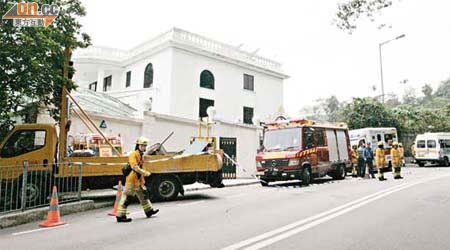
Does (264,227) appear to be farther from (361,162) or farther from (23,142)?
(361,162)

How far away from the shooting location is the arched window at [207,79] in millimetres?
22531

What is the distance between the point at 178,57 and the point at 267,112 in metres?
8.79

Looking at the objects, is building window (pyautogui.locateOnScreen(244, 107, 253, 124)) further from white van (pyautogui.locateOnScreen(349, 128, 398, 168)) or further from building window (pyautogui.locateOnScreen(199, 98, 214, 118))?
white van (pyautogui.locateOnScreen(349, 128, 398, 168))

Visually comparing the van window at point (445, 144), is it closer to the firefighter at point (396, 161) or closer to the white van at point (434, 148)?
the white van at point (434, 148)

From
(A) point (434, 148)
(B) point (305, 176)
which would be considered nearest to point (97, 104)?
(B) point (305, 176)

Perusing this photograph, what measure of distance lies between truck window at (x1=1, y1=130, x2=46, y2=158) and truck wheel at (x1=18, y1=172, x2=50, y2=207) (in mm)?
848

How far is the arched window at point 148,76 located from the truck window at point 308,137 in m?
12.0

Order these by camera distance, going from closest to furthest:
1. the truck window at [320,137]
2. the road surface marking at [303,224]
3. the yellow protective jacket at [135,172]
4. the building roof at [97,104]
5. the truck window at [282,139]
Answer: the road surface marking at [303,224]
the yellow protective jacket at [135,172]
the truck window at [282,139]
the truck window at [320,137]
the building roof at [97,104]

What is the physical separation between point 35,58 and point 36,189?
3.14 meters

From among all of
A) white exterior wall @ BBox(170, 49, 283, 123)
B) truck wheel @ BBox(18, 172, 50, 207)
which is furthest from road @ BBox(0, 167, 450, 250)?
white exterior wall @ BBox(170, 49, 283, 123)

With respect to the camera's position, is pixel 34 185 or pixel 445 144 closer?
pixel 34 185

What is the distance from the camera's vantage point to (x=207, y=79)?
22828 millimetres

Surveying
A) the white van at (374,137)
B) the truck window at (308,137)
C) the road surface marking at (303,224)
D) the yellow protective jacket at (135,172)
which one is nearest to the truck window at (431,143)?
the white van at (374,137)

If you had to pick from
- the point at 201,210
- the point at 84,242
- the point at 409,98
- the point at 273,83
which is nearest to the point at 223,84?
the point at 273,83
